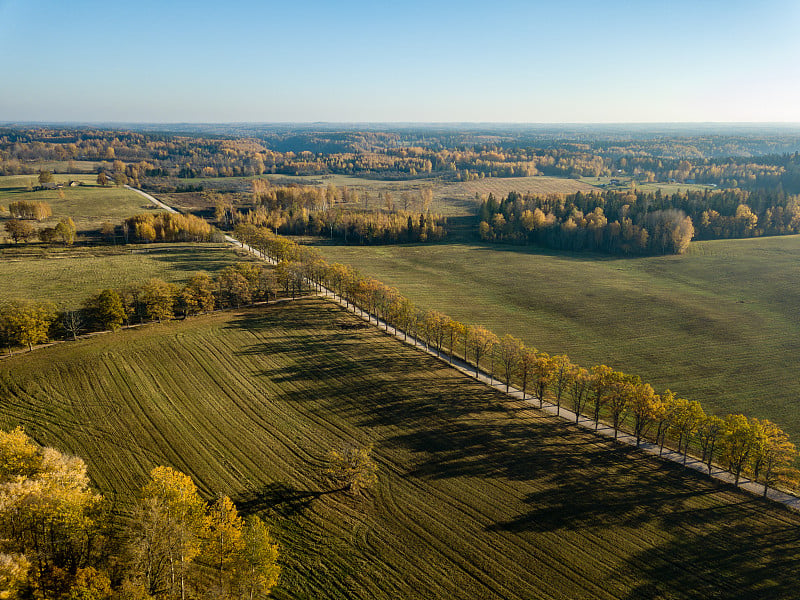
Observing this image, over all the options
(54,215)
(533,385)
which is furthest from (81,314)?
(54,215)

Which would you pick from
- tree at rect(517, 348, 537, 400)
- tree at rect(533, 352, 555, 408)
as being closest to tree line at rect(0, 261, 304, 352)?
tree at rect(517, 348, 537, 400)

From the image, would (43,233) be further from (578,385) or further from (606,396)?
(606,396)

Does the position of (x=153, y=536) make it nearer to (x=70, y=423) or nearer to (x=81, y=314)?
(x=70, y=423)

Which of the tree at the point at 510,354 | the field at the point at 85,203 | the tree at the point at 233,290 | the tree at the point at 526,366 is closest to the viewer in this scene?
the tree at the point at 526,366

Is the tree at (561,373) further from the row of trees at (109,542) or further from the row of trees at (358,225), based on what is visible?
the row of trees at (358,225)

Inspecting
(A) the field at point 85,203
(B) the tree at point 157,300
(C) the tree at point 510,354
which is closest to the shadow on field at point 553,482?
(C) the tree at point 510,354

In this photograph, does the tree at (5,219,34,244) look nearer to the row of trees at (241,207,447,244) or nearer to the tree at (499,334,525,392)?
the row of trees at (241,207,447,244)
